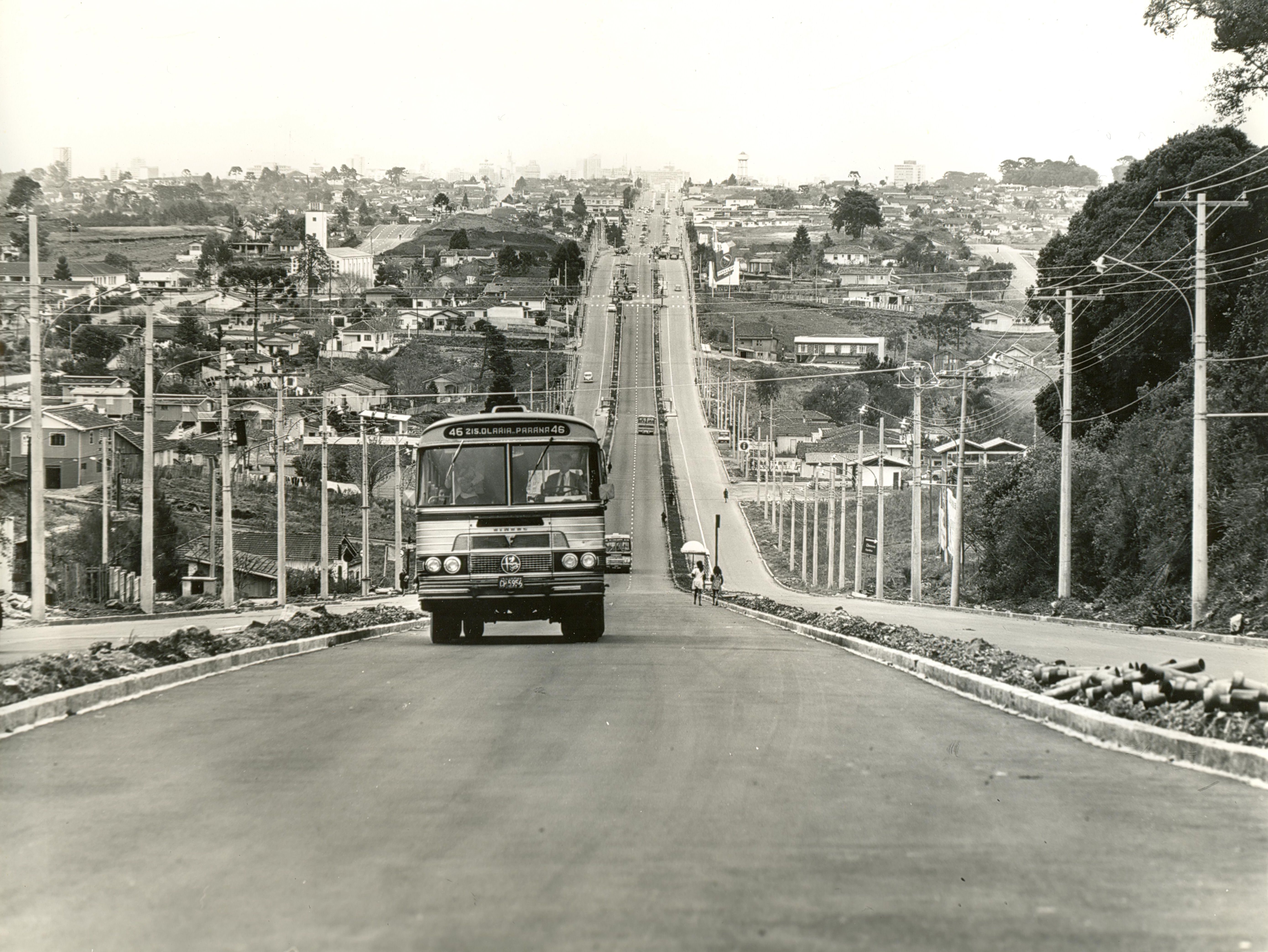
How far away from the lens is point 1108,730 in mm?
9617

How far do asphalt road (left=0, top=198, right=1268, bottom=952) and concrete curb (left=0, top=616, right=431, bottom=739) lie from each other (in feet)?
0.88

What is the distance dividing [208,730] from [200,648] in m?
5.86

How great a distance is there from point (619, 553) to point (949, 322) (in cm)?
7577

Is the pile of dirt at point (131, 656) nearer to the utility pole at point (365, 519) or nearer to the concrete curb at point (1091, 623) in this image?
the concrete curb at point (1091, 623)

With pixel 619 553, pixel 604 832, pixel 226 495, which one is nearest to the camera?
pixel 604 832

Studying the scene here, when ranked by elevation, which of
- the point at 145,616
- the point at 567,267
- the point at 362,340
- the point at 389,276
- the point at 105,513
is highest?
the point at 567,267

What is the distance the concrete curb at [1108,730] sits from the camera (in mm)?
8094

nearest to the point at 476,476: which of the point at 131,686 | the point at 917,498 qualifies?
the point at 131,686

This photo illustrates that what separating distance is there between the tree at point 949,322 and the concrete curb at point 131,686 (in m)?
118

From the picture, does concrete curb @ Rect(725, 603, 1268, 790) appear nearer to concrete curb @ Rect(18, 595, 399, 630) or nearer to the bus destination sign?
the bus destination sign

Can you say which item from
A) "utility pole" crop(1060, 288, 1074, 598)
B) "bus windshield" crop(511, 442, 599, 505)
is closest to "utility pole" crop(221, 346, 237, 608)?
"bus windshield" crop(511, 442, 599, 505)

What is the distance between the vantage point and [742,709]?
35.9 ft

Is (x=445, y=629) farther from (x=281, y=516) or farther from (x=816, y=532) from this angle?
(x=816, y=532)

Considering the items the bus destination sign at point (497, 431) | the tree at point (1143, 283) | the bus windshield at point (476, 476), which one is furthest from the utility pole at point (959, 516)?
the bus windshield at point (476, 476)
